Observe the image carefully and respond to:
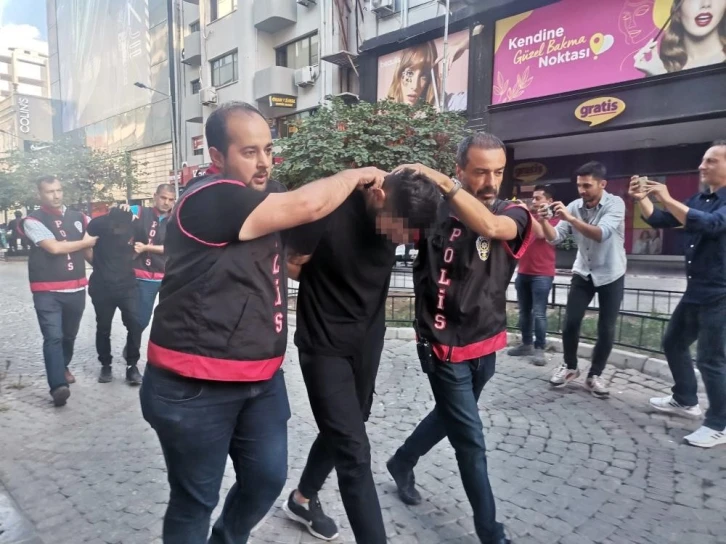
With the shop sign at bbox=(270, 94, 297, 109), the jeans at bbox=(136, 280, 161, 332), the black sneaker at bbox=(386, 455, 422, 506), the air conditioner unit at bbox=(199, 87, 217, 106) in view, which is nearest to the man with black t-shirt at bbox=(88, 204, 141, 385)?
the jeans at bbox=(136, 280, 161, 332)

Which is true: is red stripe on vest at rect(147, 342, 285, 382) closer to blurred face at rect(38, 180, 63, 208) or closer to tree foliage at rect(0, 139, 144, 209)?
blurred face at rect(38, 180, 63, 208)

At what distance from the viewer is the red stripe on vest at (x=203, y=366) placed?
1.70m

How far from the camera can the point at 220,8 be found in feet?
83.6

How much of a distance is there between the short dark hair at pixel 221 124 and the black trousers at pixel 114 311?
3826 mm

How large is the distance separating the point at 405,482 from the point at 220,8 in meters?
27.4

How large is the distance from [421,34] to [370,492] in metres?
16.9

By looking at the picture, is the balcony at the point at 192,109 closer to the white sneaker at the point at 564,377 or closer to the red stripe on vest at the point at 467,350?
the white sneaker at the point at 564,377

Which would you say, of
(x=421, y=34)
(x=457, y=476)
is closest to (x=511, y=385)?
(x=457, y=476)

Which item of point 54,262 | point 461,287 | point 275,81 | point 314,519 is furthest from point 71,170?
point 461,287

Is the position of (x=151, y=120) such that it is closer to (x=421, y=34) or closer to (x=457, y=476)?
(x=421, y=34)

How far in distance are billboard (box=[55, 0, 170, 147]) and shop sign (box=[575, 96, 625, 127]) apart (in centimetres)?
1394

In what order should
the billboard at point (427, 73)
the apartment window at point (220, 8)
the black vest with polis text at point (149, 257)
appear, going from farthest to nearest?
the apartment window at point (220, 8) → the billboard at point (427, 73) → the black vest with polis text at point (149, 257)

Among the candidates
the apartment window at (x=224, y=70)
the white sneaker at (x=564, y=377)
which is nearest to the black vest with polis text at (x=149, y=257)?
the white sneaker at (x=564, y=377)

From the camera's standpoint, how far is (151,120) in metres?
24.4
